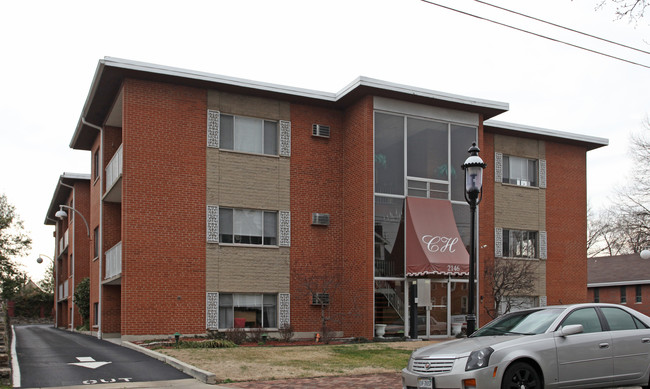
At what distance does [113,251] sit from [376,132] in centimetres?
967

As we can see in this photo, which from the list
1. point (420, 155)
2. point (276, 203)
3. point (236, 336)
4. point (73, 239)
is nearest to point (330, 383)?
point (236, 336)

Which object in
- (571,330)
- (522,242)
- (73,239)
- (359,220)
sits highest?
(359,220)

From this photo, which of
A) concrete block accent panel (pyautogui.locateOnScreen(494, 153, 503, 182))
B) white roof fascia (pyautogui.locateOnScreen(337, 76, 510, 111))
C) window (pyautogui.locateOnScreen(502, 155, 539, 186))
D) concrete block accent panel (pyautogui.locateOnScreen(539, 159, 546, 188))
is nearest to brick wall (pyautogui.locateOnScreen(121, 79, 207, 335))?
white roof fascia (pyautogui.locateOnScreen(337, 76, 510, 111))

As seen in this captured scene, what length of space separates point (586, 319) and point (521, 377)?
1658 mm

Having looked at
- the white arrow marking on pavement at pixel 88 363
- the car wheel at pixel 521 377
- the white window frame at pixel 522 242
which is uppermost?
the white window frame at pixel 522 242

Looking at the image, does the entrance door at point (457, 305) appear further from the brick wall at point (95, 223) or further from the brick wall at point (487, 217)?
the brick wall at point (95, 223)

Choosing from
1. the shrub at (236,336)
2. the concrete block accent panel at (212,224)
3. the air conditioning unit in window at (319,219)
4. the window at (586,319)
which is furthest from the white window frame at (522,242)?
the window at (586,319)

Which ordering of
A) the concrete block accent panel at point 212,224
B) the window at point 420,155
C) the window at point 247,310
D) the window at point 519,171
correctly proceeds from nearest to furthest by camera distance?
the concrete block accent panel at point 212,224
the window at point 247,310
the window at point 420,155
the window at point 519,171

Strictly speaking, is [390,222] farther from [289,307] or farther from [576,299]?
[576,299]

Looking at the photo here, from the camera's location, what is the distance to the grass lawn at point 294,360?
13.8m

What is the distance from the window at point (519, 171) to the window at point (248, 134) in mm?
10246

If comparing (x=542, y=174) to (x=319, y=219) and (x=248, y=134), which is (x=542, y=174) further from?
(x=248, y=134)

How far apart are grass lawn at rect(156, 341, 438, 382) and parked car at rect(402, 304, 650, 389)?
416 cm

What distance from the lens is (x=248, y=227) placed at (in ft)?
76.0
